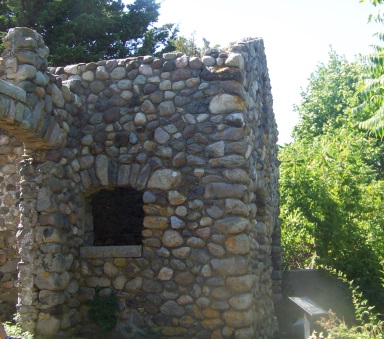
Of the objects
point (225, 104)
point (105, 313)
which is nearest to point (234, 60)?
point (225, 104)

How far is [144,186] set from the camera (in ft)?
21.3

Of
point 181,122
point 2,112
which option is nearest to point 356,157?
point 181,122

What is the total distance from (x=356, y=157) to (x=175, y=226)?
690 centimetres

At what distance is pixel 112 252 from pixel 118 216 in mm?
1912

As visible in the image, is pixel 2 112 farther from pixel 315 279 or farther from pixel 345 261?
pixel 345 261

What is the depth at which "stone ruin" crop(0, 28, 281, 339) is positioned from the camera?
Result: 239 inches

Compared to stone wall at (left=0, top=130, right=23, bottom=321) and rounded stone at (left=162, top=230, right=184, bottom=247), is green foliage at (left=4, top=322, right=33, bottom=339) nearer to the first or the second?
stone wall at (left=0, top=130, right=23, bottom=321)

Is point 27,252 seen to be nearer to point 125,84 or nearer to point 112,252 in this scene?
point 112,252

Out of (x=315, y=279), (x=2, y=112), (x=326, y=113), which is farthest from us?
(x=326, y=113)

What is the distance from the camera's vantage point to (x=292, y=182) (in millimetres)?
10789

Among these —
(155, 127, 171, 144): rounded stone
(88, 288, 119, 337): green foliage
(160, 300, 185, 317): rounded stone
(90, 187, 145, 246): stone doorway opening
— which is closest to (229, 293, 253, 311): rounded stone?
(160, 300, 185, 317): rounded stone

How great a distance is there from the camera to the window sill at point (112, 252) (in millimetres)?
6422

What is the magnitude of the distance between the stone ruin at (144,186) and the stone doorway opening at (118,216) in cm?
126

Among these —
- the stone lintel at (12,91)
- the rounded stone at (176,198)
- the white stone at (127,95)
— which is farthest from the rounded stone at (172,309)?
the stone lintel at (12,91)
